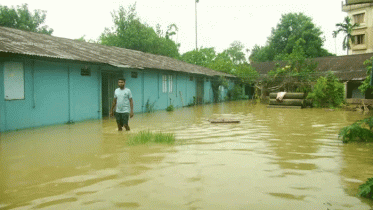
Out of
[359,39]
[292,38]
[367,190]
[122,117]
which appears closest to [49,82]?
[122,117]

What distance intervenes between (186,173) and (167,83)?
17.5 metres

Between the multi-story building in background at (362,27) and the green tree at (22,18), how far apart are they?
38493 mm

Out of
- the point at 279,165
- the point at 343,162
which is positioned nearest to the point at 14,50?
the point at 279,165

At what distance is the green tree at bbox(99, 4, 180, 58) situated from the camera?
4262 cm

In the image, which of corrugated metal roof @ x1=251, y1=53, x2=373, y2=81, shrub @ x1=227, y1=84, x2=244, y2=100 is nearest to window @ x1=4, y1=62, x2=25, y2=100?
shrub @ x1=227, y1=84, x2=244, y2=100

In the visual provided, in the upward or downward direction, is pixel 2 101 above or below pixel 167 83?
below

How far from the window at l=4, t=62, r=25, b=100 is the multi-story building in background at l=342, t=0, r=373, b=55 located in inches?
1765

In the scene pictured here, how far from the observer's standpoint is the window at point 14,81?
438 inches

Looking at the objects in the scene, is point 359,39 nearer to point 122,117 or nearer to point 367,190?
point 122,117

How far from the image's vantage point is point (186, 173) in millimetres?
5844

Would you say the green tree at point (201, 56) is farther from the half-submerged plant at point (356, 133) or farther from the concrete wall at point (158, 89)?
the half-submerged plant at point (356, 133)

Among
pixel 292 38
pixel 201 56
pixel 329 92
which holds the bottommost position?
pixel 329 92

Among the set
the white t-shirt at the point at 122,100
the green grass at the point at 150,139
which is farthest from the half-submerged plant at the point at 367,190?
the white t-shirt at the point at 122,100

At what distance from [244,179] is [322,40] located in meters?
44.7
